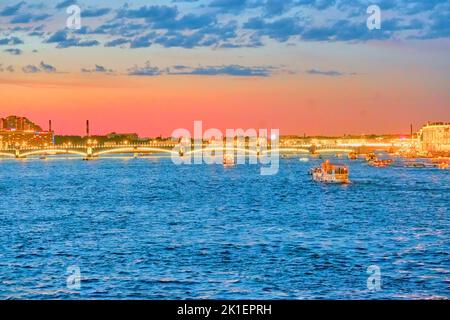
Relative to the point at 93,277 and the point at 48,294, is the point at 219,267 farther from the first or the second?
the point at 48,294

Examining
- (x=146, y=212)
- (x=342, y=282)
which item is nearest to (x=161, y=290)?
(x=342, y=282)

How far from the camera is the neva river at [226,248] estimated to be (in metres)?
25.2

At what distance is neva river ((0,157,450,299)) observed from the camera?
25203 mm

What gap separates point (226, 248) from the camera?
35.9 m
